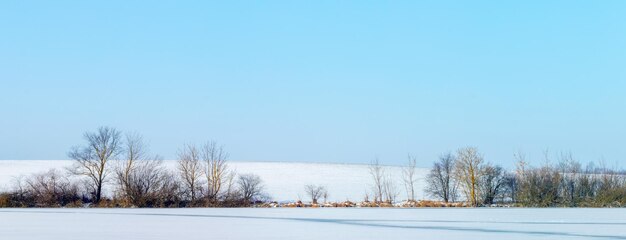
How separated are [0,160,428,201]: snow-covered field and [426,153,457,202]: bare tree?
1886 mm

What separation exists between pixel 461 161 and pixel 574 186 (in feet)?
27.7

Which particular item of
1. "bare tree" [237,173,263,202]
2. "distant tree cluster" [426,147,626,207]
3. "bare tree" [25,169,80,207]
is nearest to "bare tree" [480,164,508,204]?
"distant tree cluster" [426,147,626,207]

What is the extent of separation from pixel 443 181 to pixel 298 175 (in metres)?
16.9

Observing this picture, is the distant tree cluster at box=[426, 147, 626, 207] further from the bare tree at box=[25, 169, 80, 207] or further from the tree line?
the bare tree at box=[25, 169, 80, 207]

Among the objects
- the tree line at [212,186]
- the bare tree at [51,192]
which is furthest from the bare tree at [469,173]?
the bare tree at [51,192]

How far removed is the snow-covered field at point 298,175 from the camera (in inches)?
2007

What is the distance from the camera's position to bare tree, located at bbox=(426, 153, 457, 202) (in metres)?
46.8

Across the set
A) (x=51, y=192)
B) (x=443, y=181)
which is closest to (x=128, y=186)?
(x=51, y=192)

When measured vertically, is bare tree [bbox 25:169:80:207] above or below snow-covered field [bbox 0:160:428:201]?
below

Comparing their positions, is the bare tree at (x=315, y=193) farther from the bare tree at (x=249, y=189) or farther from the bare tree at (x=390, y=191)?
the bare tree at (x=390, y=191)
